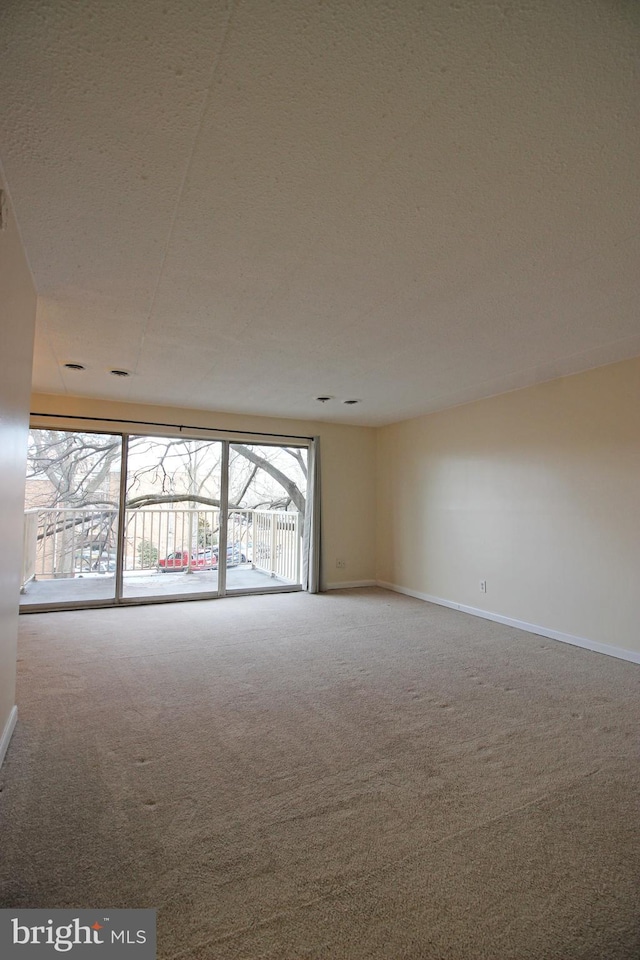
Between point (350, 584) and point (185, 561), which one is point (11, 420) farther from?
point (185, 561)

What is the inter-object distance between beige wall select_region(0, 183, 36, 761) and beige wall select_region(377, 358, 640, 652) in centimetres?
394

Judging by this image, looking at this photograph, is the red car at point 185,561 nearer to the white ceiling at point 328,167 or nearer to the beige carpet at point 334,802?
the beige carpet at point 334,802

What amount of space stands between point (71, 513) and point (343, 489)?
146 inches

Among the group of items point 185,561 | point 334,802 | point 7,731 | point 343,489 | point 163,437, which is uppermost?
point 163,437

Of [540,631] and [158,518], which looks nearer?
[540,631]

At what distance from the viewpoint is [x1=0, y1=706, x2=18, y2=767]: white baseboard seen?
2.01 m

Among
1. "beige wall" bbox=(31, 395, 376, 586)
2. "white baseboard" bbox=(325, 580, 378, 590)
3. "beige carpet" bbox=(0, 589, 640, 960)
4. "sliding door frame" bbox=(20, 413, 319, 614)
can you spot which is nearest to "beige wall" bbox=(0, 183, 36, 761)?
"beige carpet" bbox=(0, 589, 640, 960)

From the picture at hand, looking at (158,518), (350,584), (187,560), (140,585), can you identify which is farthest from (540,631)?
(158,518)

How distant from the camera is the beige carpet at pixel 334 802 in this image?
1280mm

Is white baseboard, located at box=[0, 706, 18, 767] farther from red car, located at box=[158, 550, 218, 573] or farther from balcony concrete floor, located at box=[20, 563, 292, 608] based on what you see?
red car, located at box=[158, 550, 218, 573]

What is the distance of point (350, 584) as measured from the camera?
635 cm

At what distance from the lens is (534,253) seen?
204 cm

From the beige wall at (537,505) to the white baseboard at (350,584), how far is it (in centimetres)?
65

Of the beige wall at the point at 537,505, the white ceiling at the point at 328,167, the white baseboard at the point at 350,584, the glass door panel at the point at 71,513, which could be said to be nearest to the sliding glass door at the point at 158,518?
the glass door panel at the point at 71,513
